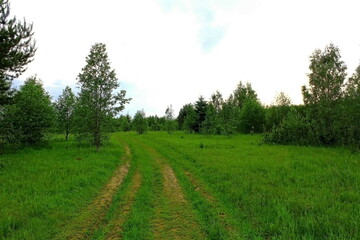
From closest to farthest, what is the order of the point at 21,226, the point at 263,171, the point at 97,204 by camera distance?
the point at 21,226 → the point at 97,204 → the point at 263,171

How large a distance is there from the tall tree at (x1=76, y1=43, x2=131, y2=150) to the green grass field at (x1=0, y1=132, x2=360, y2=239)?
31.7 ft

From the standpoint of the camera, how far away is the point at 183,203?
8.79 metres

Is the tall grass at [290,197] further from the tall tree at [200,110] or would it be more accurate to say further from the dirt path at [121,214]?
the tall tree at [200,110]

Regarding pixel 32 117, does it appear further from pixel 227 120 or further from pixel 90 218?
pixel 227 120

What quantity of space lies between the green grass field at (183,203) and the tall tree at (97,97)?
381 inches

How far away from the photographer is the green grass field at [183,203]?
6477 millimetres

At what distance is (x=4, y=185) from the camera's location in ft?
37.1

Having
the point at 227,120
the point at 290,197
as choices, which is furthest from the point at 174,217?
the point at 227,120

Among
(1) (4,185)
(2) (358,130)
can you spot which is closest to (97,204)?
(1) (4,185)

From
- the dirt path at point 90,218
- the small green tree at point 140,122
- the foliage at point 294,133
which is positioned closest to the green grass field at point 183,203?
the dirt path at point 90,218

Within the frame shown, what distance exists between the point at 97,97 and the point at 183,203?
59.6 ft

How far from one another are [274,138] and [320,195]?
25.3 metres

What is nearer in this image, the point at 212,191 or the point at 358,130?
the point at 212,191

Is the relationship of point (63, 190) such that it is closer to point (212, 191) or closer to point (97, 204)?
point (97, 204)
